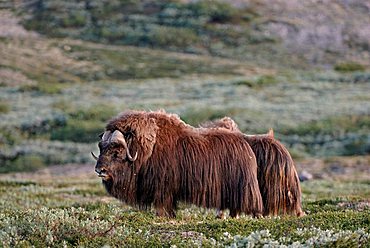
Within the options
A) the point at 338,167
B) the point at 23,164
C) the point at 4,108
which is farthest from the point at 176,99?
the point at 338,167

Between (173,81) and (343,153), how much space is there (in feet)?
104

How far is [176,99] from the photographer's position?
4753 centimetres

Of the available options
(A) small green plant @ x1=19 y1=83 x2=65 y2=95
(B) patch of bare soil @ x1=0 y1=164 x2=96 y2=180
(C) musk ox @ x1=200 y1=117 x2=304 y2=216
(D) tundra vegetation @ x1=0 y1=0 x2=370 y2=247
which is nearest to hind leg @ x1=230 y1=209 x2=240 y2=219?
(D) tundra vegetation @ x1=0 y1=0 x2=370 y2=247

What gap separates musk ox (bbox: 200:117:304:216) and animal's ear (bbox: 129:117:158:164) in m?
1.58

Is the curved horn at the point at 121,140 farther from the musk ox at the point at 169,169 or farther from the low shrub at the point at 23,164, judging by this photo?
the low shrub at the point at 23,164

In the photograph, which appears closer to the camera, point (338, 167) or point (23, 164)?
point (338, 167)

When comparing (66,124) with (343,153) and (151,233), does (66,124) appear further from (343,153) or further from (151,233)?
(151,233)

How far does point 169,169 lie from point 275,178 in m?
1.65

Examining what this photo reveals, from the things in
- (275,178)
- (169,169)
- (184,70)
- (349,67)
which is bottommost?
(184,70)

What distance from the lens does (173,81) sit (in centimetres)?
6191

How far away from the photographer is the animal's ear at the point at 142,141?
984 centimetres

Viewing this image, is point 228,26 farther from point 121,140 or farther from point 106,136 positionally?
point 121,140

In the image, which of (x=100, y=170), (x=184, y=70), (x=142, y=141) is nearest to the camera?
(x=100, y=170)

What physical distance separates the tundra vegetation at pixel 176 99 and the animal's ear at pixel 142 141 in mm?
836
